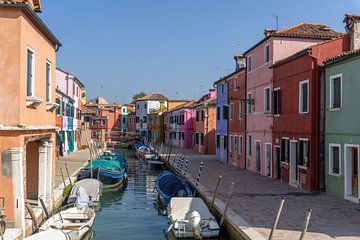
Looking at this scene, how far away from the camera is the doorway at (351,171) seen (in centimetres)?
1622

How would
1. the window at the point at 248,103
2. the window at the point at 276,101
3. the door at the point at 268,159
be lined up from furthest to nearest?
the window at the point at 248,103 < the door at the point at 268,159 < the window at the point at 276,101

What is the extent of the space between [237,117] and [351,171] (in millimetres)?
14866

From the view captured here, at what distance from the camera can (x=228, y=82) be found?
3331 cm

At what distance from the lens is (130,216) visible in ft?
60.7

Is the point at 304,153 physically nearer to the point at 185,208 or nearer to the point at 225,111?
the point at 185,208

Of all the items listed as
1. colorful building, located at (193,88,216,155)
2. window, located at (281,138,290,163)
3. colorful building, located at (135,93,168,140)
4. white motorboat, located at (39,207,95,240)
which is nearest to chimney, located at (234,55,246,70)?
colorful building, located at (193,88,216,155)

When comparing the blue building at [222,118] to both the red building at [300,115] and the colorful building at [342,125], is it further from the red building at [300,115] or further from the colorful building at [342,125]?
the colorful building at [342,125]

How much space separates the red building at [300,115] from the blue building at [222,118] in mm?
10930

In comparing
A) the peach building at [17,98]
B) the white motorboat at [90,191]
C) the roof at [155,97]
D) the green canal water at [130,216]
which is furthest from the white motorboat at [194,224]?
Answer: the roof at [155,97]

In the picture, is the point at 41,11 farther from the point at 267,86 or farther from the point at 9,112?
the point at 267,86

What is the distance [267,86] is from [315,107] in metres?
5.93

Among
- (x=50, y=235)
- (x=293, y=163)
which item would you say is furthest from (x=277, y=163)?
(x=50, y=235)

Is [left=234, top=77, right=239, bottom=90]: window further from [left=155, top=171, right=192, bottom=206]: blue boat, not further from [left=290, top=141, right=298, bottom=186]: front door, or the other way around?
[left=155, top=171, right=192, bottom=206]: blue boat

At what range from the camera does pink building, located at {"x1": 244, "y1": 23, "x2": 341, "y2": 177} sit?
22531mm
